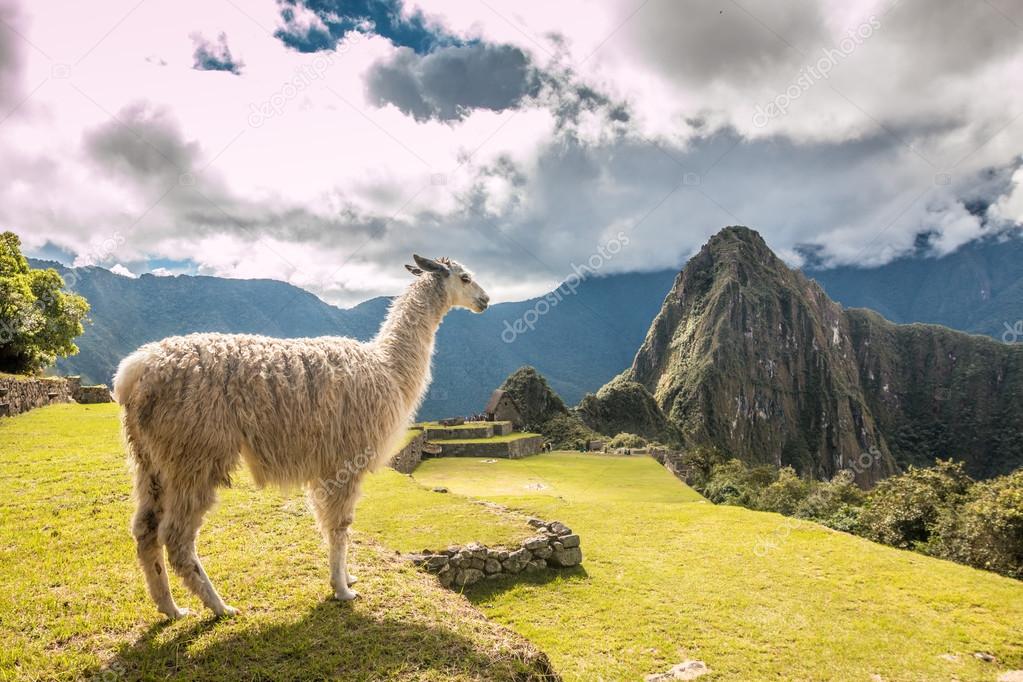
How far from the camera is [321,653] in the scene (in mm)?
3676

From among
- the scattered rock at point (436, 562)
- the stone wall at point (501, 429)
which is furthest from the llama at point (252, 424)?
the stone wall at point (501, 429)

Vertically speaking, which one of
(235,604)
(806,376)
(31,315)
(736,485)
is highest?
(806,376)

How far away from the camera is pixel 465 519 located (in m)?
8.54

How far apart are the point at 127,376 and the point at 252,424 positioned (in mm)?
988

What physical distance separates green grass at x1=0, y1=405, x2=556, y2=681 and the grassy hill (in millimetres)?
19

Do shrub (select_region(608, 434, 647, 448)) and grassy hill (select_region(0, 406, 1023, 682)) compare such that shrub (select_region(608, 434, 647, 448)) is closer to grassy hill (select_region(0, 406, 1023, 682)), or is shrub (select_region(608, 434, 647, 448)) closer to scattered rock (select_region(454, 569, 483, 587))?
grassy hill (select_region(0, 406, 1023, 682))

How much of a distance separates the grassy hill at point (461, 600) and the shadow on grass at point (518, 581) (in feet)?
0.12

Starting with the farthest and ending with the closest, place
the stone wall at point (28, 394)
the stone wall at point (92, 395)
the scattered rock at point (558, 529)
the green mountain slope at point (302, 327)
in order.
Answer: the green mountain slope at point (302, 327)
the stone wall at point (92, 395)
the stone wall at point (28, 394)
the scattered rock at point (558, 529)

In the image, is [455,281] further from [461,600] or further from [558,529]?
[558,529]

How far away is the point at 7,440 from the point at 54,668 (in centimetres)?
1175

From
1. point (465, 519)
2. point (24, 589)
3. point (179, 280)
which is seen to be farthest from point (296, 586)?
point (179, 280)

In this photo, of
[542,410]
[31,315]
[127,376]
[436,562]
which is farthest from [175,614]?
[542,410]

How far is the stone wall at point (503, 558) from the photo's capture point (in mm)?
6574

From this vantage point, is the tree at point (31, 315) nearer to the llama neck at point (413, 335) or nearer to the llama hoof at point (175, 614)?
the llama neck at point (413, 335)
